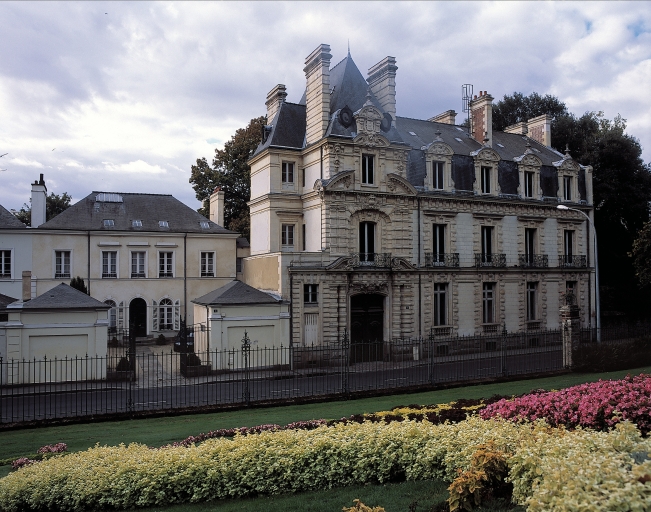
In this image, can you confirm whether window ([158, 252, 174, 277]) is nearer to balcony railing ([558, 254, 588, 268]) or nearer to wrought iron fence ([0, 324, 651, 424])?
wrought iron fence ([0, 324, 651, 424])

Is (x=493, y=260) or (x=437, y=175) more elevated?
(x=437, y=175)

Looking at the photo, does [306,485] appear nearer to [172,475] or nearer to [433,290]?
[172,475]

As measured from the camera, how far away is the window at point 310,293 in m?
30.1

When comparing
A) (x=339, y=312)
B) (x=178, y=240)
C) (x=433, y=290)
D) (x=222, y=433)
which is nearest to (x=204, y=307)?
(x=339, y=312)

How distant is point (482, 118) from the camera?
3959cm

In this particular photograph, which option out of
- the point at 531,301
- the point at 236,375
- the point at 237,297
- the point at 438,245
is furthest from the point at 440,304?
the point at 236,375

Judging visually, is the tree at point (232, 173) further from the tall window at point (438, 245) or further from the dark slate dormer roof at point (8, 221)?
the tall window at point (438, 245)

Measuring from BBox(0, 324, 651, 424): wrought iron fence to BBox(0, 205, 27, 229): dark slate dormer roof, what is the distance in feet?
46.7

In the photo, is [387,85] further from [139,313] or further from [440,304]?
[139,313]

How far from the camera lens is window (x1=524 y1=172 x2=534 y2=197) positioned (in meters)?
38.4

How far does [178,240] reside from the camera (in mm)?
39969

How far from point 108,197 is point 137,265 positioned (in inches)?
222

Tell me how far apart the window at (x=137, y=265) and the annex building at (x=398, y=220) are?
8.29 meters

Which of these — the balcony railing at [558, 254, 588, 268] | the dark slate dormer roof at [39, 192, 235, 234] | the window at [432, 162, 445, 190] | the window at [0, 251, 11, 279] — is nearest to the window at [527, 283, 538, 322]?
the balcony railing at [558, 254, 588, 268]
